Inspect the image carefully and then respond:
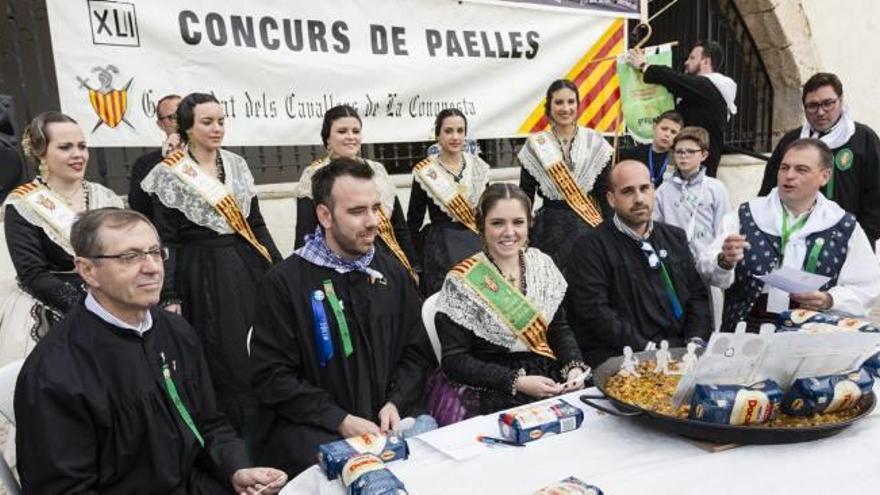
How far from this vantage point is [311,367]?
208 centimetres

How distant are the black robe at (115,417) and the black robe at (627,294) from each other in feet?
4.59

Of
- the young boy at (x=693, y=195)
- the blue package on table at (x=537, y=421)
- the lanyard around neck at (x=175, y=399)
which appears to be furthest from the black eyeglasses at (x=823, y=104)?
the lanyard around neck at (x=175, y=399)

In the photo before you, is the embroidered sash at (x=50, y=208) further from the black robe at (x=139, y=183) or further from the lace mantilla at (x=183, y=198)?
the black robe at (x=139, y=183)

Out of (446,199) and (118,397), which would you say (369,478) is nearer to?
(118,397)

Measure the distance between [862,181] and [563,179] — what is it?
166cm

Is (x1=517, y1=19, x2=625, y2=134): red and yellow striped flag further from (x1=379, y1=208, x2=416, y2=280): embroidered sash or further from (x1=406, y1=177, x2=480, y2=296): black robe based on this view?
(x1=379, y1=208, x2=416, y2=280): embroidered sash

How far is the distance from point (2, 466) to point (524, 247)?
1652mm

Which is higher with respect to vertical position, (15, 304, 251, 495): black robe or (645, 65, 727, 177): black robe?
(645, 65, 727, 177): black robe

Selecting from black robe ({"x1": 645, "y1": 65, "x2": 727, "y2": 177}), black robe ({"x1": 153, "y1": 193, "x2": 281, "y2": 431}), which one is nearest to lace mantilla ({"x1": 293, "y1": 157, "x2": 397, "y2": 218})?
black robe ({"x1": 153, "y1": 193, "x2": 281, "y2": 431})

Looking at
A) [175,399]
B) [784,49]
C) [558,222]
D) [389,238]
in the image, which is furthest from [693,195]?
[784,49]

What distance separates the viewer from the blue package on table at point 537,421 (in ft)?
4.89

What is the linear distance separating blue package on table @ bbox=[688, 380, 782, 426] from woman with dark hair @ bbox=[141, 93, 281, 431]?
6.75ft

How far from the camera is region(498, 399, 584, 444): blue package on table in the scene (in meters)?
1.49

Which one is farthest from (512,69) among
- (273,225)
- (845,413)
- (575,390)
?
(845,413)
